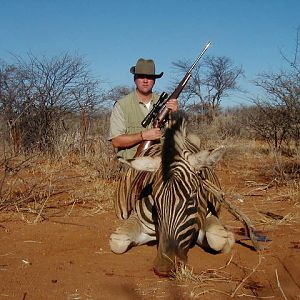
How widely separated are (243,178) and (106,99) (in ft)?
18.3

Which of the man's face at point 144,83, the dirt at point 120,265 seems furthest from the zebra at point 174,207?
the man's face at point 144,83

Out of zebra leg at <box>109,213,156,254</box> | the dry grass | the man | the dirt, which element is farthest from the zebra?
the dry grass

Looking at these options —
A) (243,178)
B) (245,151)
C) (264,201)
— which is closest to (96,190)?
(264,201)

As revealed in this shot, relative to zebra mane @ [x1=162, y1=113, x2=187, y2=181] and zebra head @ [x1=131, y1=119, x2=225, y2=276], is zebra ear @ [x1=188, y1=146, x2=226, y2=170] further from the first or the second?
zebra mane @ [x1=162, y1=113, x2=187, y2=181]

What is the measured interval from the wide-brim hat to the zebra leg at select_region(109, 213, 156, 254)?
1858mm

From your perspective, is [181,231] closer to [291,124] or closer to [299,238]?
[299,238]

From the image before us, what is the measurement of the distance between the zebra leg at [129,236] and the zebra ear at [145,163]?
0.60m

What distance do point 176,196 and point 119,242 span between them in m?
0.86

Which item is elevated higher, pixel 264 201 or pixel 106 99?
pixel 106 99

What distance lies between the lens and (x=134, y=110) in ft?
18.3

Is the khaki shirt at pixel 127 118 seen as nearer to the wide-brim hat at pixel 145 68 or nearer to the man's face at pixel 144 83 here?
the man's face at pixel 144 83

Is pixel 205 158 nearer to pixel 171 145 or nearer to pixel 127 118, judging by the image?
pixel 171 145

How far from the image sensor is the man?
215 inches

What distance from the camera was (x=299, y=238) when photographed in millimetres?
4512
